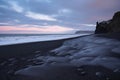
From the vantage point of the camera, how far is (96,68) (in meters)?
4.39

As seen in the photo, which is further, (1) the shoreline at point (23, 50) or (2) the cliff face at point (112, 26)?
(2) the cliff face at point (112, 26)

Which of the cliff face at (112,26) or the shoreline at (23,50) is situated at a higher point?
the cliff face at (112,26)

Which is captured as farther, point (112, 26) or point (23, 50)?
point (112, 26)

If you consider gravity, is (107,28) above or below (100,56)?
above

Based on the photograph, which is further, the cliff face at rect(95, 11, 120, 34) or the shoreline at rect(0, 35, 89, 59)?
the cliff face at rect(95, 11, 120, 34)

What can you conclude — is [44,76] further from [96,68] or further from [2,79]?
[96,68]

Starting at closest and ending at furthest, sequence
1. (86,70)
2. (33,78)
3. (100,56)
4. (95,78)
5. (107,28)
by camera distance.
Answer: (95,78) < (33,78) < (86,70) < (100,56) < (107,28)

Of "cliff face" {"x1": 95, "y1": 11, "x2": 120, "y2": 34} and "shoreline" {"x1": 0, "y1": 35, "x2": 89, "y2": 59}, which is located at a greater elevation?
"cliff face" {"x1": 95, "y1": 11, "x2": 120, "y2": 34}

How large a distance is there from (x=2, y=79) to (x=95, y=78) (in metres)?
2.51

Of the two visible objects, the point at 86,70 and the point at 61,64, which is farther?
the point at 61,64

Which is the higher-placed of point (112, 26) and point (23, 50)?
point (112, 26)

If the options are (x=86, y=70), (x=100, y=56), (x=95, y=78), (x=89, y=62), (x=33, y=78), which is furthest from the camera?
(x=100, y=56)

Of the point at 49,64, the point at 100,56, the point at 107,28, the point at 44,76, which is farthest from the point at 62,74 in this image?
the point at 107,28

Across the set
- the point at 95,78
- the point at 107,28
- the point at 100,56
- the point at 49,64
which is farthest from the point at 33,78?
the point at 107,28
